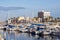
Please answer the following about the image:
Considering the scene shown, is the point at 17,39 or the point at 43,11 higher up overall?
the point at 43,11

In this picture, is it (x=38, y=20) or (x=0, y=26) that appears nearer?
(x=0, y=26)

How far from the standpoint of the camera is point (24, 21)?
11.9 metres

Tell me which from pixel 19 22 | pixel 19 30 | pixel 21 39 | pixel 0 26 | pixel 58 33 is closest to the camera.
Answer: pixel 21 39

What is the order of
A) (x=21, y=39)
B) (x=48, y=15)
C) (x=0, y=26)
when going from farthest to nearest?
(x=48, y=15) < (x=0, y=26) < (x=21, y=39)

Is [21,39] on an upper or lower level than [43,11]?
lower

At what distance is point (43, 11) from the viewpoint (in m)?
11.2

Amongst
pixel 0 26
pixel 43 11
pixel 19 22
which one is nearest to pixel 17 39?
pixel 0 26

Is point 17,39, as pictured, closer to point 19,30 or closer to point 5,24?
point 19,30

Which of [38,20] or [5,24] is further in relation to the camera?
[38,20]

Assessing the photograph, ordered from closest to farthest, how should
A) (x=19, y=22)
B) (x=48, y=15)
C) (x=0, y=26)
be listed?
(x=0, y=26), (x=48, y=15), (x=19, y=22)

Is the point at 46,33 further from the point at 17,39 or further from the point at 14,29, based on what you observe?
the point at 14,29

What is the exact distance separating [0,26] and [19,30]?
1.52 metres

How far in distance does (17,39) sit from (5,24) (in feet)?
14.6

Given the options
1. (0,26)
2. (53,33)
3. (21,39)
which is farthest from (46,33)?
(0,26)
